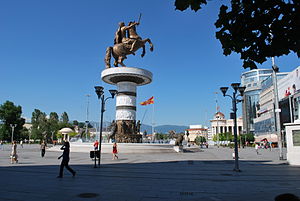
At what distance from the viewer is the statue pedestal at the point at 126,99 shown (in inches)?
1292

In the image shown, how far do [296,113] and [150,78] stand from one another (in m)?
45.1

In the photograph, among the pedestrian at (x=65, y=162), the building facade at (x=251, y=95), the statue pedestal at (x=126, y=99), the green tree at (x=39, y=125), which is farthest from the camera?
the building facade at (x=251, y=95)

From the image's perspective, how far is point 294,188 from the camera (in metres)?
8.82

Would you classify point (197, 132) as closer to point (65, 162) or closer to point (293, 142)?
point (293, 142)

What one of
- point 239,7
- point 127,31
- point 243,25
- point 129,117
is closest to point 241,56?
point 243,25

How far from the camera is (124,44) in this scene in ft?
117

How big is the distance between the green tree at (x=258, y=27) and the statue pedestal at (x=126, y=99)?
1094 inches

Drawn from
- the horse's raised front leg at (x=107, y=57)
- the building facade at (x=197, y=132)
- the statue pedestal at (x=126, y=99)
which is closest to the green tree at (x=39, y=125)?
the horse's raised front leg at (x=107, y=57)

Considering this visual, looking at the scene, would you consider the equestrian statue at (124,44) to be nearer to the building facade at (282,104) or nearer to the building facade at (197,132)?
the building facade at (282,104)

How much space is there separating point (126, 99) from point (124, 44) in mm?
8345

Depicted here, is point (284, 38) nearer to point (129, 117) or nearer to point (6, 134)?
point (129, 117)

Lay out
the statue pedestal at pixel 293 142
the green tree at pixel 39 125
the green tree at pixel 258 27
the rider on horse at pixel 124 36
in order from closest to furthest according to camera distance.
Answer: the green tree at pixel 258 27, the statue pedestal at pixel 293 142, the rider on horse at pixel 124 36, the green tree at pixel 39 125

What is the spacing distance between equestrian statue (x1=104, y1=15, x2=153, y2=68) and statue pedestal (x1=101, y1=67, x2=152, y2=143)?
3279 millimetres

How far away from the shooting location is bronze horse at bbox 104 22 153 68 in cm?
3547
